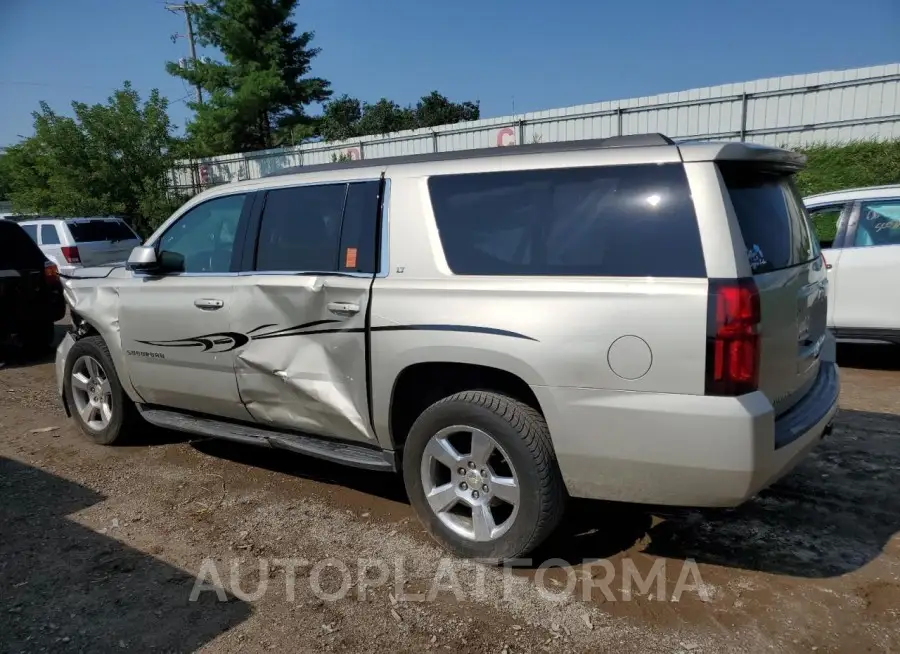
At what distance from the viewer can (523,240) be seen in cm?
310

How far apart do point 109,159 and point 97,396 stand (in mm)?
20829

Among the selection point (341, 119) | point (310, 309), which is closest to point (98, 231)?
point (310, 309)

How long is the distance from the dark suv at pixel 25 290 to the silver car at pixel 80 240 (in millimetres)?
5305

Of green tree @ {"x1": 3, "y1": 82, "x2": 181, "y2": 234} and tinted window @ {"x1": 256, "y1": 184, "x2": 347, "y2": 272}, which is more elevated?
green tree @ {"x1": 3, "y1": 82, "x2": 181, "y2": 234}

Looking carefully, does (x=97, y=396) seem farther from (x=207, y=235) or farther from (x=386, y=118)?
(x=386, y=118)

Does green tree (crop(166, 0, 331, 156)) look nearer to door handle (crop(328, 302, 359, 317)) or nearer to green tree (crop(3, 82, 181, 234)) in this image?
green tree (crop(3, 82, 181, 234))

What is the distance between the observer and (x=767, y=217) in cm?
300

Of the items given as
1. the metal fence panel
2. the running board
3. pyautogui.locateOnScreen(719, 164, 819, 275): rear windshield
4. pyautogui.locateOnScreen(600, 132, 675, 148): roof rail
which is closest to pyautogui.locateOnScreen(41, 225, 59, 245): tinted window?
the metal fence panel

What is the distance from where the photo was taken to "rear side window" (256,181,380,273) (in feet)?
11.8

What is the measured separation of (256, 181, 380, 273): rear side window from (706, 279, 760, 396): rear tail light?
5.56 feet

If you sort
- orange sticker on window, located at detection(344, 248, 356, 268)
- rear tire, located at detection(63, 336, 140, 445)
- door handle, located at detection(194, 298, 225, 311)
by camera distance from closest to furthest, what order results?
1. orange sticker on window, located at detection(344, 248, 356, 268)
2. door handle, located at detection(194, 298, 225, 311)
3. rear tire, located at detection(63, 336, 140, 445)

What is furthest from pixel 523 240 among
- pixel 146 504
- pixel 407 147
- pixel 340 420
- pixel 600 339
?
pixel 407 147

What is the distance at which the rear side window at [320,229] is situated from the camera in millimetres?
3586

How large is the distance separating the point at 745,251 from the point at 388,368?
66.7 inches
